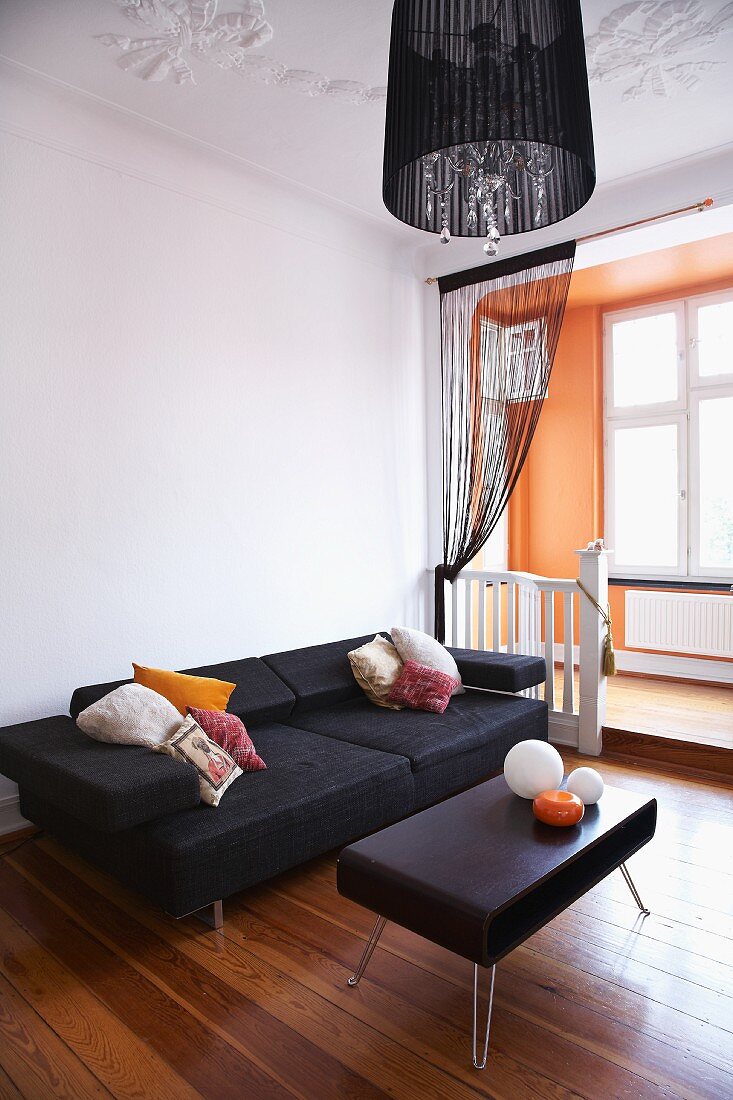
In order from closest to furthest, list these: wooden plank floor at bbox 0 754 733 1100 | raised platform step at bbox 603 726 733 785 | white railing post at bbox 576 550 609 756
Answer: wooden plank floor at bbox 0 754 733 1100 < raised platform step at bbox 603 726 733 785 < white railing post at bbox 576 550 609 756

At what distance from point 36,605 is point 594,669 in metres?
2.87

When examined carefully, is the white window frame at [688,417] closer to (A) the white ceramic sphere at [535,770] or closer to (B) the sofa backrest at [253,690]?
(B) the sofa backrest at [253,690]

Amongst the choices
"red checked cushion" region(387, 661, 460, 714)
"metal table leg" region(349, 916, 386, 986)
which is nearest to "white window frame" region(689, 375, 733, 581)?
"red checked cushion" region(387, 661, 460, 714)

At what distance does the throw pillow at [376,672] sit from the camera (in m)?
3.85

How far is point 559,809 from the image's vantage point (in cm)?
228

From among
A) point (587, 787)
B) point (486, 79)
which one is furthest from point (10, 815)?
point (486, 79)

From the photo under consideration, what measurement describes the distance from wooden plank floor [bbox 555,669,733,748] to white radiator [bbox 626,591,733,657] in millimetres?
270

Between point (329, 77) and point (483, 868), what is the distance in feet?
9.79

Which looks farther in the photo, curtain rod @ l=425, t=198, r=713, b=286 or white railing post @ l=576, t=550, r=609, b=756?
white railing post @ l=576, t=550, r=609, b=756

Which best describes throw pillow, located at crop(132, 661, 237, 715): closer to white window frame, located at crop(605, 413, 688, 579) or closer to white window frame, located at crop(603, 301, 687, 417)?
Answer: white window frame, located at crop(605, 413, 688, 579)

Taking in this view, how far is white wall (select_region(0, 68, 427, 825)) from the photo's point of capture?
3.11 m

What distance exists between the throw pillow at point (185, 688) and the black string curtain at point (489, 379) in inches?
83.3

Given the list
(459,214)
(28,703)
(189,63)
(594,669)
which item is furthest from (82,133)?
(594,669)

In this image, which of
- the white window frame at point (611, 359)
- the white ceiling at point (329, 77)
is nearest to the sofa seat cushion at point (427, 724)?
the white ceiling at point (329, 77)
